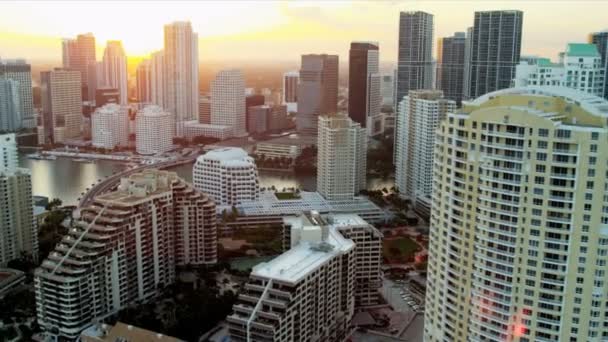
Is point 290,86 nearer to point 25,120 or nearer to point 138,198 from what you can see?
point 25,120

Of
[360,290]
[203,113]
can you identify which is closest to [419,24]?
[203,113]

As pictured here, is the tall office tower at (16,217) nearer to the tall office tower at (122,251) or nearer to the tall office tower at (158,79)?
the tall office tower at (122,251)

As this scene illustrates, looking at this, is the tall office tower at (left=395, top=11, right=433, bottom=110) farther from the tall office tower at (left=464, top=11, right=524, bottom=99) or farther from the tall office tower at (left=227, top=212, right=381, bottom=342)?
the tall office tower at (left=227, top=212, right=381, bottom=342)

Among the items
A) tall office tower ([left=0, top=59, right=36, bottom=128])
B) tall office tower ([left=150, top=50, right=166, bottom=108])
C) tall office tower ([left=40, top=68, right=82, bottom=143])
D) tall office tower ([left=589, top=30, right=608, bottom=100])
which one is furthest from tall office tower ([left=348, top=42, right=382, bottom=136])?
tall office tower ([left=0, top=59, right=36, bottom=128])

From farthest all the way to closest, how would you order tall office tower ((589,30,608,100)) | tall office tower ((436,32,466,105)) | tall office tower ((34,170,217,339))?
tall office tower ((436,32,466,105)) < tall office tower ((589,30,608,100)) < tall office tower ((34,170,217,339))

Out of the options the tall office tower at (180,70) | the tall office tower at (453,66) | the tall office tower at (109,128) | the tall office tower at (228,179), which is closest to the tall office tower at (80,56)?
the tall office tower at (180,70)

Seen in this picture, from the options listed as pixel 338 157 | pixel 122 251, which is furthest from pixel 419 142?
pixel 122 251
